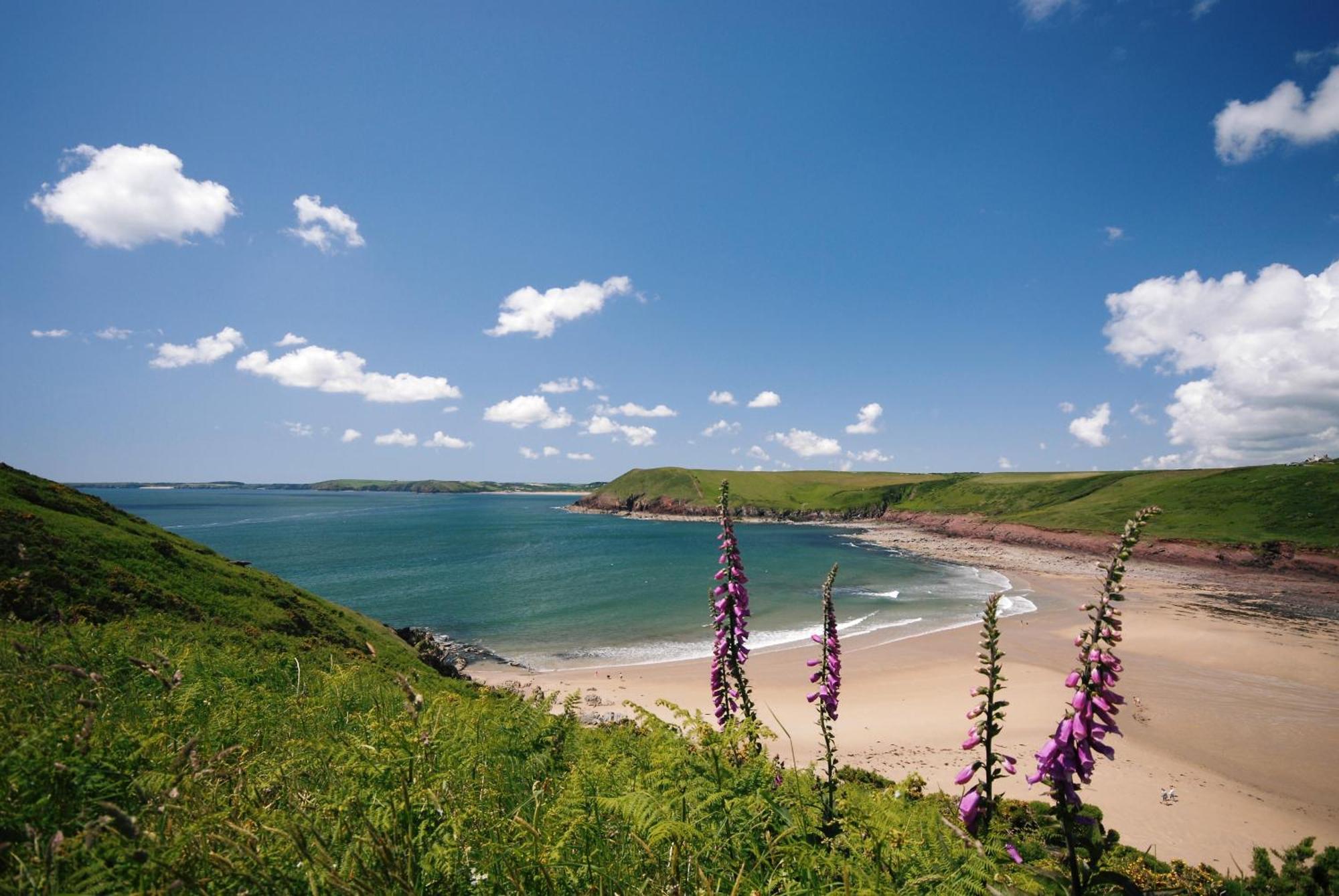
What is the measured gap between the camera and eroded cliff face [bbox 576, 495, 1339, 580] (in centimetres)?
7150

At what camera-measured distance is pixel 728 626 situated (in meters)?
7.26

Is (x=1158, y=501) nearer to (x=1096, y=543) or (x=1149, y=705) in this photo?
(x=1096, y=543)

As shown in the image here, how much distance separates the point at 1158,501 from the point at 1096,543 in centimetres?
2178

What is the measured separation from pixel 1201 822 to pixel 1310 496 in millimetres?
114027

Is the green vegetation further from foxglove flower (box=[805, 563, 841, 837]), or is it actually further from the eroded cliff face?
the eroded cliff face

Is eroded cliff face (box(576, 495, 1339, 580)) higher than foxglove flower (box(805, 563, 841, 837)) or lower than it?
lower

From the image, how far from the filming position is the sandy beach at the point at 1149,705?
17.6m

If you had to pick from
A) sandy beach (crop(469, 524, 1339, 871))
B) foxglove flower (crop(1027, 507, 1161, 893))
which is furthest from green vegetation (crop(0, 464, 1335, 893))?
sandy beach (crop(469, 524, 1339, 871))

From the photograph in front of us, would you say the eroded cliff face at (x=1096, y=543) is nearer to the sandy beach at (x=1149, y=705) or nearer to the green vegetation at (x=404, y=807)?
the sandy beach at (x=1149, y=705)

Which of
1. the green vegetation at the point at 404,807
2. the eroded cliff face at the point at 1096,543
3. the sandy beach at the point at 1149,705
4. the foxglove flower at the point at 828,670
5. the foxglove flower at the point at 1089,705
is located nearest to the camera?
the green vegetation at the point at 404,807

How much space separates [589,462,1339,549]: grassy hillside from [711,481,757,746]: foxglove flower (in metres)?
79.7

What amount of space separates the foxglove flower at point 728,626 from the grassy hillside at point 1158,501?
79708mm

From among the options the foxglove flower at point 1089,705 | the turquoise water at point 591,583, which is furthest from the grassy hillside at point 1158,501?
the foxglove flower at point 1089,705

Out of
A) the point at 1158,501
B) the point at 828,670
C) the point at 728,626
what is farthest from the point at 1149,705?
the point at 1158,501
